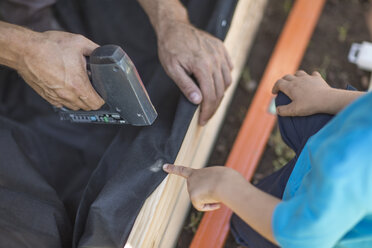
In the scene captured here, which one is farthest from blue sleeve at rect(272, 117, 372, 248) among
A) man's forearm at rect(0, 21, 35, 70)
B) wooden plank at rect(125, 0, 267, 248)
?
man's forearm at rect(0, 21, 35, 70)

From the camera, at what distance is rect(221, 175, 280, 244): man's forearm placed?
0.70m

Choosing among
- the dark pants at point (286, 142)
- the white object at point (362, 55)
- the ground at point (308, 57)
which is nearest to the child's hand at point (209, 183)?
the dark pants at point (286, 142)

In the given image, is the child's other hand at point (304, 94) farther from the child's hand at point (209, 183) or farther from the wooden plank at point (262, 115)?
the wooden plank at point (262, 115)

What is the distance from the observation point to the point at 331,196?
578 millimetres

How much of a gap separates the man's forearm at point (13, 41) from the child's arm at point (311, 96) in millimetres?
766

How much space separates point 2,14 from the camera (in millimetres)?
1420

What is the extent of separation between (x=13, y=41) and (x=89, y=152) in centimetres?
49

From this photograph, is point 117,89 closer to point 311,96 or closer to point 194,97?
point 194,97

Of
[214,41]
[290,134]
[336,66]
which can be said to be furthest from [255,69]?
[290,134]

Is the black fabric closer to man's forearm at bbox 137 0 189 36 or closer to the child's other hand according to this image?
the child's other hand

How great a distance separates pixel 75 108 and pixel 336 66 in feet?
4.68

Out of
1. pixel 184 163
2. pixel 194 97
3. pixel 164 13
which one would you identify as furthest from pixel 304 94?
pixel 164 13

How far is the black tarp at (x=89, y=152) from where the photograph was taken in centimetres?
100

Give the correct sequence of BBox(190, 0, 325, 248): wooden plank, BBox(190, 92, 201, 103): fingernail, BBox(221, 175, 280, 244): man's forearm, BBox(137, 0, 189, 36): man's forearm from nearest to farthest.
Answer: BBox(221, 175, 280, 244): man's forearm → BBox(190, 92, 201, 103): fingernail → BBox(137, 0, 189, 36): man's forearm → BBox(190, 0, 325, 248): wooden plank
